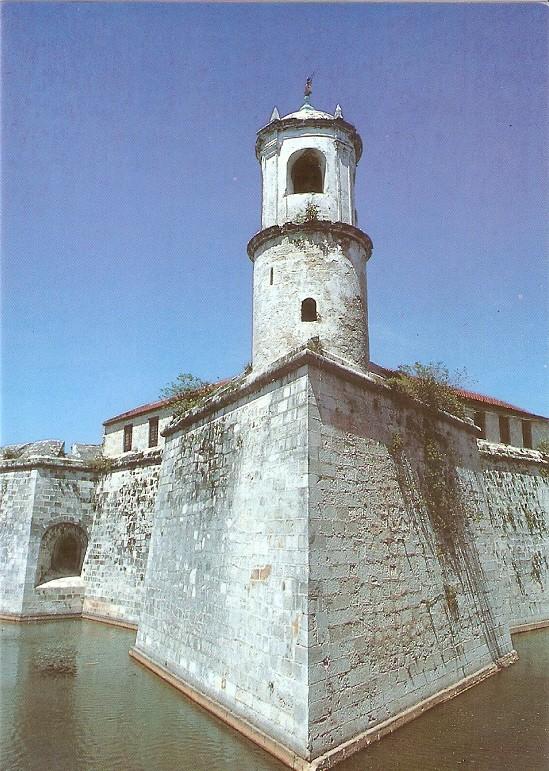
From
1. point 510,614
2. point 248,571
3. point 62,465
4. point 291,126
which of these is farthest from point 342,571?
point 62,465

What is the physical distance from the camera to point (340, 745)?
6.95 m

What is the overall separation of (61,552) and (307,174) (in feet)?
49.1

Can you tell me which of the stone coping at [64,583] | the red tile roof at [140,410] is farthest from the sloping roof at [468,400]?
the stone coping at [64,583]

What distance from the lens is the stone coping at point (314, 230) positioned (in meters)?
10.8

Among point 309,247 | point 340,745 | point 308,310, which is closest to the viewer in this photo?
point 340,745

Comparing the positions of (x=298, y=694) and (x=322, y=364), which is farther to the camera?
(x=322, y=364)

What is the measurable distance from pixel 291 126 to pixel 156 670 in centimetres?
1185

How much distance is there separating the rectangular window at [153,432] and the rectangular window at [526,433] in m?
14.2

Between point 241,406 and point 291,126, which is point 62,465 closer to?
point 241,406

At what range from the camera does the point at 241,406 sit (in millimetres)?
9992

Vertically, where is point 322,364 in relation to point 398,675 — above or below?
above

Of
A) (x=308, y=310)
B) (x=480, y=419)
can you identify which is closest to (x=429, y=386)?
(x=308, y=310)

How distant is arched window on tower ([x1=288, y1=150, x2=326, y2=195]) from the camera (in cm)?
1191

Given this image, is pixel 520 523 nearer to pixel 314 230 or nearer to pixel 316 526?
pixel 314 230
